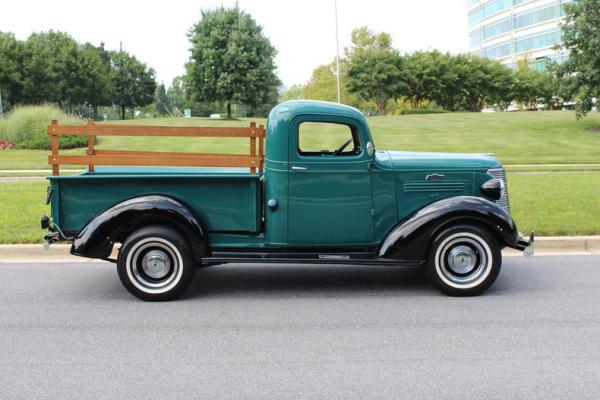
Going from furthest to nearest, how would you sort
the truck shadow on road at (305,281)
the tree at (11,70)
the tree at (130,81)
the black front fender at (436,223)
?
the tree at (130,81), the tree at (11,70), the truck shadow on road at (305,281), the black front fender at (436,223)

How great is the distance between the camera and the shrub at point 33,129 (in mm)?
26562

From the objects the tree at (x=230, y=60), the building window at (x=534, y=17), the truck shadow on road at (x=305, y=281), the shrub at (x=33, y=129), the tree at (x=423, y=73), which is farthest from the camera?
the building window at (x=534, y=17)

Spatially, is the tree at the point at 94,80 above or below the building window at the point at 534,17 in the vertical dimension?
below

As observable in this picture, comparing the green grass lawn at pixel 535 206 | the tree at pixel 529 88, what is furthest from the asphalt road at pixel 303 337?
the tree at pixel 529 88

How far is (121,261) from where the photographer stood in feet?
18.9

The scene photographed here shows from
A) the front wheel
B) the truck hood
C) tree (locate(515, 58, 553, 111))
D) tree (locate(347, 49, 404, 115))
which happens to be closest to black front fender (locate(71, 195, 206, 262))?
the truck hood

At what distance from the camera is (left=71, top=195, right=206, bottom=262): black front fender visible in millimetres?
5703

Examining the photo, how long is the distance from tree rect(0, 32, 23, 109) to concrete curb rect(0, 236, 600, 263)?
3923 cm

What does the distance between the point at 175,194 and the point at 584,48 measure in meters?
25.9

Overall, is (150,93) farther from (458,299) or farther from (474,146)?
(458,299)

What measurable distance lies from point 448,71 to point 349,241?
47.2 meters

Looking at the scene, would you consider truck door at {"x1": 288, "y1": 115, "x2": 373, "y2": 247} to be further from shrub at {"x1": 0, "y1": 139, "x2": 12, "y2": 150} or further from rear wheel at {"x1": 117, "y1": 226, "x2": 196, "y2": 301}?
shrub at {"x1": 0, "y1": 139, "x2": 12, "y2": 150}

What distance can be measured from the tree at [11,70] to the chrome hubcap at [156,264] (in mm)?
41845

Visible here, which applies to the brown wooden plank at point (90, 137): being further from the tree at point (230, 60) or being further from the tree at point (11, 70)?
the tree at point (11, 70)
